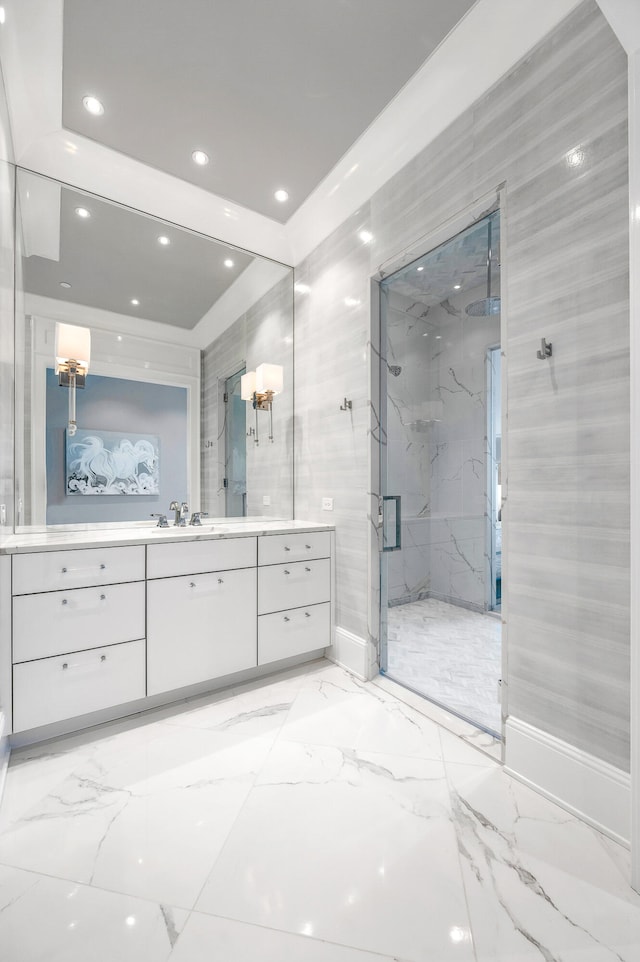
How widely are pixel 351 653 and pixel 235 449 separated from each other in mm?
1448

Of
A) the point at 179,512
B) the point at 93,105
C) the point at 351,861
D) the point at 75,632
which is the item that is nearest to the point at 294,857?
the point at 351,861

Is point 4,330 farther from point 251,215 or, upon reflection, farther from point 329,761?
point 329,761

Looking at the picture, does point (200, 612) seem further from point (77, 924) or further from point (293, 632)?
point (77, 924)

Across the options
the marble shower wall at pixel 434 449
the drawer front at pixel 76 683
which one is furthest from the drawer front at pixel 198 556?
the marble shower wall at pixel 434 449

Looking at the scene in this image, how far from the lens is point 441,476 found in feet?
7.77

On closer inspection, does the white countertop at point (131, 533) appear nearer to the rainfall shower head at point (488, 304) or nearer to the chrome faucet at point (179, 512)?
the chrome faucet at point (179, 512)

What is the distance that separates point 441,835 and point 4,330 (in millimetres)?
2426

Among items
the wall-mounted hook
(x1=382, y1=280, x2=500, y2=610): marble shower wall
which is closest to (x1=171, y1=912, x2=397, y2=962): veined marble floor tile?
(x1=382, y1=280, x2=500, y2=610): marble shower wall

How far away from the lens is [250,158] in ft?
7.13

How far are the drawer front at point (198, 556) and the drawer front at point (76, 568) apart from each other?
0.07m

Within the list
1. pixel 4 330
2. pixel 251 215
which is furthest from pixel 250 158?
pixel 4 330

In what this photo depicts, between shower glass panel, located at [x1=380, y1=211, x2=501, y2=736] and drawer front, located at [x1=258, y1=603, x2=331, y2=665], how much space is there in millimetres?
376

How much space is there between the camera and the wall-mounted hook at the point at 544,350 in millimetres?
1433

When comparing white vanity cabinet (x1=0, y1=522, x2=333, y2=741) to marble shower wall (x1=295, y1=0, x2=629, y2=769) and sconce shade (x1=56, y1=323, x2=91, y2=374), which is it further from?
marble shower wall (x1=295, y1=0, x2=629, y2=769)
